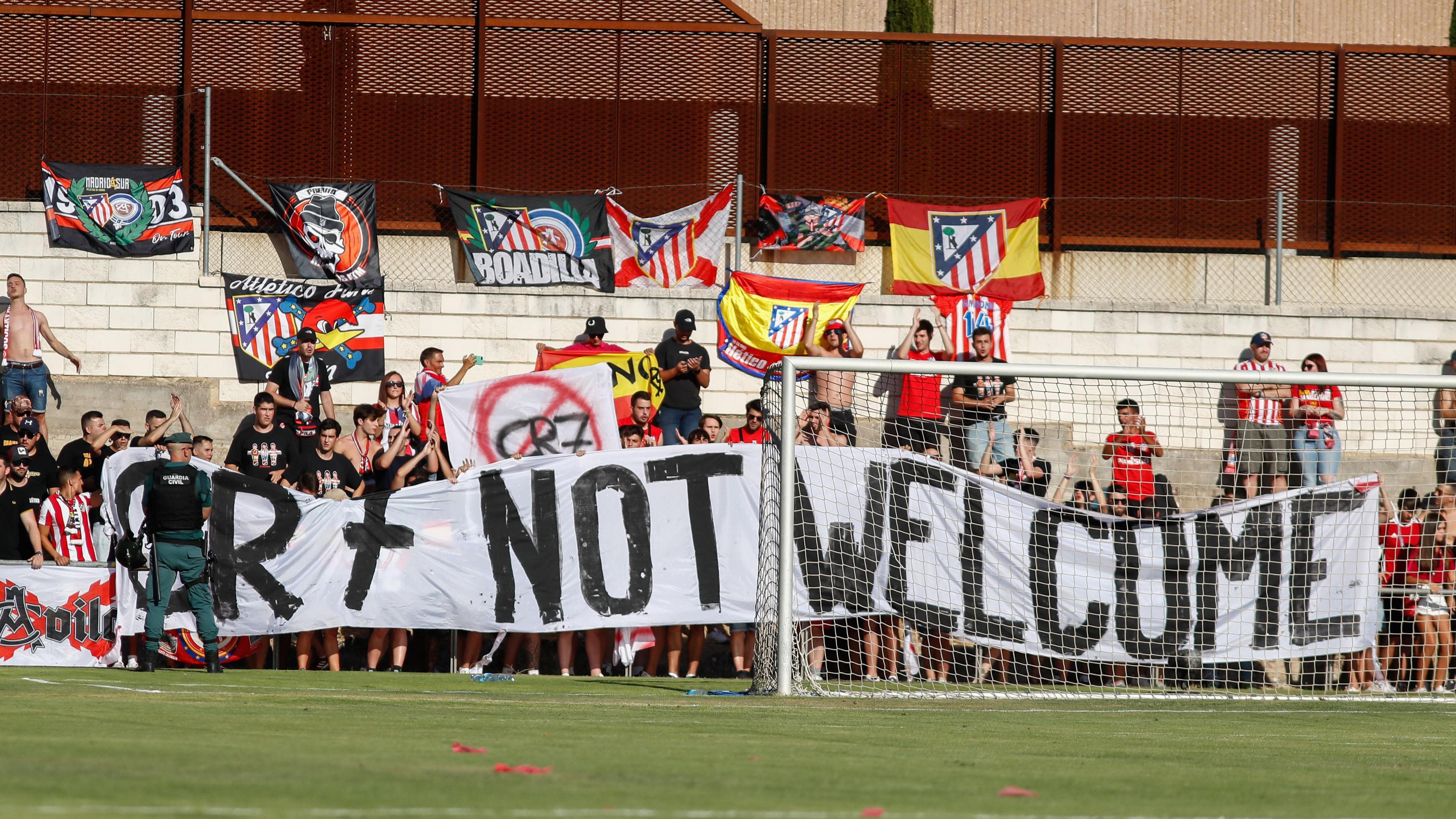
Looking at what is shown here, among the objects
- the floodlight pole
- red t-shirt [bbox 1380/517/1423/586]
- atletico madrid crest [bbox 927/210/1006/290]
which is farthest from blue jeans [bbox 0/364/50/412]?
red t-shirt [bbox 1380/517/1423/586]

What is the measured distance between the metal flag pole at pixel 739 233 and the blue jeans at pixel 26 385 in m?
7.81

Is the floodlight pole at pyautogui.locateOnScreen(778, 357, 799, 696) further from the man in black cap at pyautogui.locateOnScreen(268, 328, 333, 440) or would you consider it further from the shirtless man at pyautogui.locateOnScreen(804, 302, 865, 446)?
the man in black cap at pyautogui.locateOnScreen(268, 328, 333, 440)

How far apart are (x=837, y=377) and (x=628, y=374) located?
105 inches

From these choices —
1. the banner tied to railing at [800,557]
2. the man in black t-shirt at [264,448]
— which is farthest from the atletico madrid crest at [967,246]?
the man in black t-shirt at [264,448]

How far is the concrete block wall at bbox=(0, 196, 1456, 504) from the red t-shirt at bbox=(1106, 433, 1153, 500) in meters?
2.94

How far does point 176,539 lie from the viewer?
1280 centimetres

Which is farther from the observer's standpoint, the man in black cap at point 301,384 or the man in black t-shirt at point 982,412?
the man in black cap at point 301,384

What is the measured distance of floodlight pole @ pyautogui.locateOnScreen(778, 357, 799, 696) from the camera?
11.3 m

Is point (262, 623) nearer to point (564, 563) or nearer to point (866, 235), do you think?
point (564, 563)

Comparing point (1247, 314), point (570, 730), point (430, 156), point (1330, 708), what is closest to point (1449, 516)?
point (1330, 708)

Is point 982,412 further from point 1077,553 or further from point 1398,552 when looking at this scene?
point 1398,552

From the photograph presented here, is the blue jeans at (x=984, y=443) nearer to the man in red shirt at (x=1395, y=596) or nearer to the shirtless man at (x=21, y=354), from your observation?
the man in red shirt at (x=1395, y=596)

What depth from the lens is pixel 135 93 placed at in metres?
20.6

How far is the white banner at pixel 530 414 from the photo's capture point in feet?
50.1
